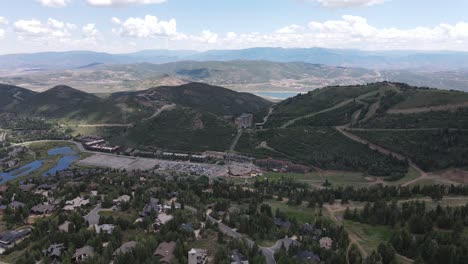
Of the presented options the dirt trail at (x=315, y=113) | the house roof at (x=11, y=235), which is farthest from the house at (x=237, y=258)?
the dirt trail at (x=315, y=113)

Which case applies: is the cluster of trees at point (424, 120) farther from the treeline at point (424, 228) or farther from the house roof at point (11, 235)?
the house roof at point (11, 235)

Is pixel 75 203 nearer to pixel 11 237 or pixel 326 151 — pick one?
pixel 11 237

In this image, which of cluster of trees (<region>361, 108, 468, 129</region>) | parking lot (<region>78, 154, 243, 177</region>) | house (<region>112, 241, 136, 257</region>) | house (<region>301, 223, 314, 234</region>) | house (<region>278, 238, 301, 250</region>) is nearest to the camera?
house (<region>112, 241, 136, 257</region>)

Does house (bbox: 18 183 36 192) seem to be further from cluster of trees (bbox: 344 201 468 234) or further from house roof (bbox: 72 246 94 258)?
cluster of trees (bbox: 344 201 468 234)

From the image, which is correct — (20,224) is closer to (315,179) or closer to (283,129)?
(315,179)

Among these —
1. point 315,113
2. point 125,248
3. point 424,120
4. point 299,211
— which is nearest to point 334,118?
point 315,113

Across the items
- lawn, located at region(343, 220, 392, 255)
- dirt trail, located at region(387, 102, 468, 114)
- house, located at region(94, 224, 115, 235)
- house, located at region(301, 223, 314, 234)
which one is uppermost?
dirt trail, located at region(387, 102, 468, 114)

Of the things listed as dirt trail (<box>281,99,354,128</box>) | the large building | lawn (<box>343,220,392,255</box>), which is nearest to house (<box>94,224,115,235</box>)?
lawn (<box>343,220,392,255</box>)

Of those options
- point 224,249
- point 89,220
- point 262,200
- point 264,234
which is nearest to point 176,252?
point 224,249
